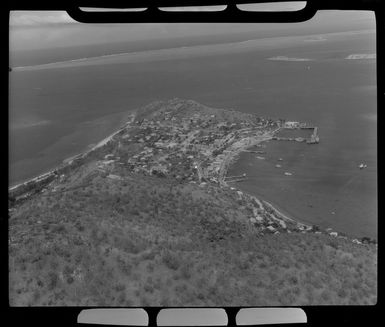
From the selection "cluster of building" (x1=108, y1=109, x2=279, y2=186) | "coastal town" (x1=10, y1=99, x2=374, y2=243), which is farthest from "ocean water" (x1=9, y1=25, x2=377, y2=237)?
"cluster of building" (x1=108, y1=109, x2=279, y2=186)

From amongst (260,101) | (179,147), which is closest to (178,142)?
(179,147)

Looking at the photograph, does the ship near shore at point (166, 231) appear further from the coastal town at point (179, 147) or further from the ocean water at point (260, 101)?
the ocean water at point (260, 101)

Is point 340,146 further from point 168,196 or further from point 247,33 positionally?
point 247,33

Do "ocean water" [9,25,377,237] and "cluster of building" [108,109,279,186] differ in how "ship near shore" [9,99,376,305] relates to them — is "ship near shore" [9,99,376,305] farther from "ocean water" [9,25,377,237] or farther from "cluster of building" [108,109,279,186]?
"ocean water" [9,25,377,237]

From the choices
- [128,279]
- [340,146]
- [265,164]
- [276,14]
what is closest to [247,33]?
[276,14]

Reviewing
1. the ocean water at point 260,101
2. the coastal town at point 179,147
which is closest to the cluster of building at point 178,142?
the coastal town at point 179,147
